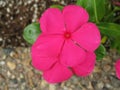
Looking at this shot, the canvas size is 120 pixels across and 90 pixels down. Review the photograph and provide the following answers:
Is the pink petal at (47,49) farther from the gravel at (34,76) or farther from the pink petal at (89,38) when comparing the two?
the gravel at (34,76)

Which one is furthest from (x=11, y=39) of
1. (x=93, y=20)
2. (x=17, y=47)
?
(x=93, y=20)

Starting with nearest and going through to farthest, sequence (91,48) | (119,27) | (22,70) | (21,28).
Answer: (91,48), (119,27), (22,70), (21,28)

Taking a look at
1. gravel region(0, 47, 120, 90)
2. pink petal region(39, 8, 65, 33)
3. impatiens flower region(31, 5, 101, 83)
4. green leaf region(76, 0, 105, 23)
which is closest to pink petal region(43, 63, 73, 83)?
impatiens flower region(31, 5, 101, 83)

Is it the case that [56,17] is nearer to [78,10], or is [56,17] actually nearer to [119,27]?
[78,10]

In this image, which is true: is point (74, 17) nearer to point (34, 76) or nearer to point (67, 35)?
point (67, 35)

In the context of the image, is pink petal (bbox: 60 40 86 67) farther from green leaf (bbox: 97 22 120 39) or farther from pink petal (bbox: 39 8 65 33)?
green leaf (bbox: 97 22 120 39)

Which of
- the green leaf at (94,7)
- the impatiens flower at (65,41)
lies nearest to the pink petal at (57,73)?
the impatiens flower at (65,41)
